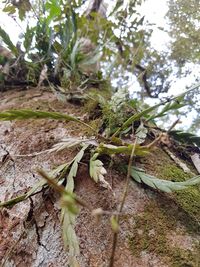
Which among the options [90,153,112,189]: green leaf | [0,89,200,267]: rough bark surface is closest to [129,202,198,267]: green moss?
[0,89,200,267]: rough bark surface

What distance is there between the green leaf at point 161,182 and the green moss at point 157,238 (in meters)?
0.05

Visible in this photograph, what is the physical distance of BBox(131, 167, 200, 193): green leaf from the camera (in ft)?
2.66

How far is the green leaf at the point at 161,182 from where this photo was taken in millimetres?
810

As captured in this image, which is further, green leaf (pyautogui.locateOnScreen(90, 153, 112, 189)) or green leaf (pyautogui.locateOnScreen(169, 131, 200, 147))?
green leaf (pyautogui.locateOnScreen(169, 131, 200, 147))

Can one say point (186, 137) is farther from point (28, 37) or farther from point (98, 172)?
point (28, 37)

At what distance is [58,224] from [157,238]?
260mm

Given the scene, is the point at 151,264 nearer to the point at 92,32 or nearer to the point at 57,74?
the point at 57,74

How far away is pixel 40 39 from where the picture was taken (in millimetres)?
2025

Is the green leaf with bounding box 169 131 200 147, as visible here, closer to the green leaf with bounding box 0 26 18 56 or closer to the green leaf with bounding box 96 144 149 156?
the green leaf with bounding box 96 144 149 156

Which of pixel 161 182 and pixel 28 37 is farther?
pixel 28 37

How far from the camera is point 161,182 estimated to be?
2.77ft

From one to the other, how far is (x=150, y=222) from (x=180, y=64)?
12.2 feet

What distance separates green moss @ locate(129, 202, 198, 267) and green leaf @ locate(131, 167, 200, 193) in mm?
52

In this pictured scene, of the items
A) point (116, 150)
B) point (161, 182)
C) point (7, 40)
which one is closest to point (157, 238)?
point (161, 182)
